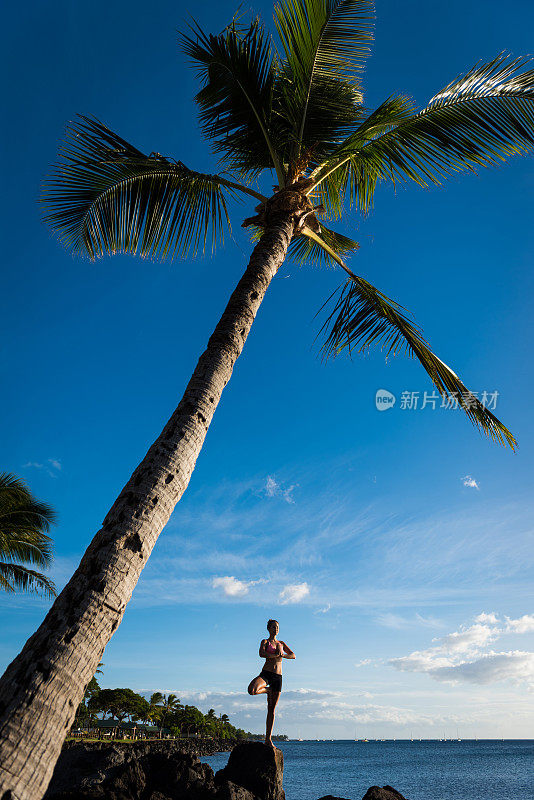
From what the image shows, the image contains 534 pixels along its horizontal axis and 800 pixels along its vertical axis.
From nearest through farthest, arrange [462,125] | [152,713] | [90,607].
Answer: [90,607] < [462,125] < [152,713]

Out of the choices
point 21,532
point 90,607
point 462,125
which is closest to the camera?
point 90,607

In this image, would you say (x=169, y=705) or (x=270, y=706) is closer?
(x=270, y=706)

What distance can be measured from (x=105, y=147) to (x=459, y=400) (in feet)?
16.9

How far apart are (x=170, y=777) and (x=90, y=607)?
24.5ft

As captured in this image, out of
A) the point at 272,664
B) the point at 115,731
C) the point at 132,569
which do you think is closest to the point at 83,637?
the point at 132,569

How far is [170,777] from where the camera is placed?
25.4 feet

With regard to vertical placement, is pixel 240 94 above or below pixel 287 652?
above

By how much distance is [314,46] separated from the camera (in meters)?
5.64

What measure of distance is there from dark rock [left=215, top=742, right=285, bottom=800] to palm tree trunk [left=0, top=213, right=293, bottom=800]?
6225mm

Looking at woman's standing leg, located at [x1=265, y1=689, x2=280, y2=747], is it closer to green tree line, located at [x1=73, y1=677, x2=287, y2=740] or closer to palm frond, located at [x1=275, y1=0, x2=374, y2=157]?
palm frond, located at [x1=275, y1=0, x2=374, y2=157]

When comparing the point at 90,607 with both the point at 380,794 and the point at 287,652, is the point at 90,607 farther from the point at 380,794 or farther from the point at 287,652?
the point at 380,794

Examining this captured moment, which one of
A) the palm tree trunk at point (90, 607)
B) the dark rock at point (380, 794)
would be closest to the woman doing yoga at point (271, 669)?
the dark rock at point (380, 794)

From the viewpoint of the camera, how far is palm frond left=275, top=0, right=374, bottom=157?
5449 millimetres

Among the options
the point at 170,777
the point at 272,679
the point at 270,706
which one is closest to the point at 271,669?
the point at 272,679
